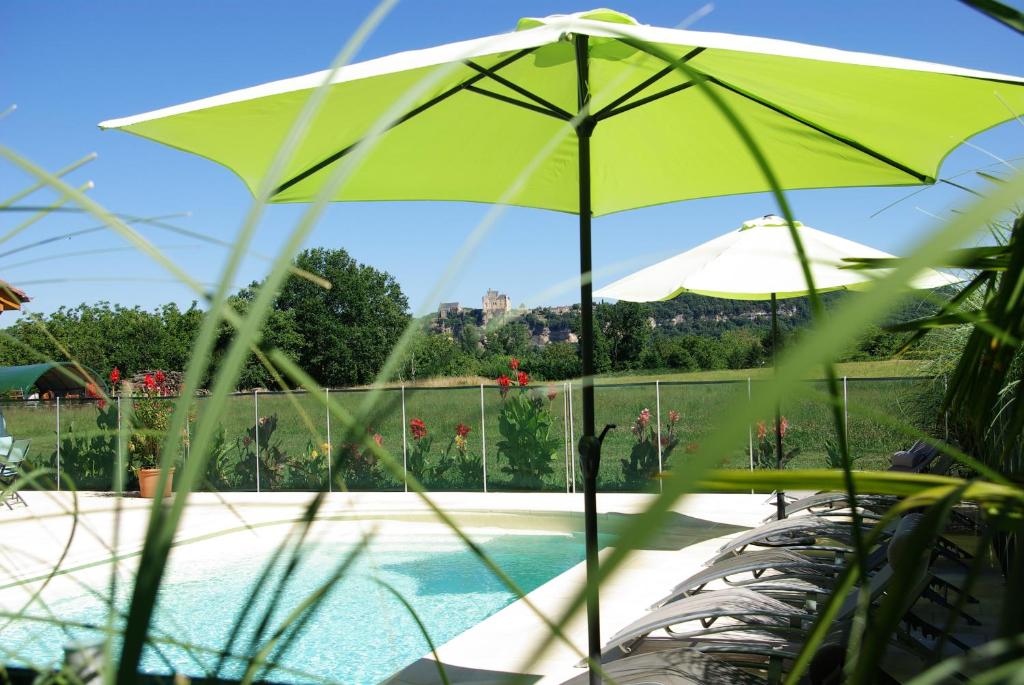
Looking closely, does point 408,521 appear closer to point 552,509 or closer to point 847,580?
point 552,509

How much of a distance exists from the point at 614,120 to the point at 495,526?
22.6 ft

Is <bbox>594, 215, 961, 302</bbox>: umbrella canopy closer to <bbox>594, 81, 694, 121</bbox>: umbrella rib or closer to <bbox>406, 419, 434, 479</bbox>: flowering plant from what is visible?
<bbox>594, 81, 694, 121</bbox>: umbrella rib

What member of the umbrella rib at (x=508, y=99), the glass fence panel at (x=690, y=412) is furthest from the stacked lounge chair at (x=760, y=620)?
the glass fence panel at (x=690, y=412)

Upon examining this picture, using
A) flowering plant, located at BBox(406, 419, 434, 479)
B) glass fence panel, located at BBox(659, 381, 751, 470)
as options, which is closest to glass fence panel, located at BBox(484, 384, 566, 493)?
flowering plant, located at BBox(406, 419, 434, 479)

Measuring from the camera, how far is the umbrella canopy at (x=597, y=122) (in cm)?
306

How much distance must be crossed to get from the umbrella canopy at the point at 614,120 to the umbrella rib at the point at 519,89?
0.04 ft

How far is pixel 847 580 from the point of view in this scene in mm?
395

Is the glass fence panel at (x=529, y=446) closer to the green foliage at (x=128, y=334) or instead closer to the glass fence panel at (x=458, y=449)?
the glass fence panel at (x=458, y=449)

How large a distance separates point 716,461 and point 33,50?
41.6 m

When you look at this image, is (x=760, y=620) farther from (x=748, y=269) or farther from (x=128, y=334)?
(x=128, y=334)

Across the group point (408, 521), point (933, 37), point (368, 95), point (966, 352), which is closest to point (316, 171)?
point (368, 95)

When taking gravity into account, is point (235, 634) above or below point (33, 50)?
below

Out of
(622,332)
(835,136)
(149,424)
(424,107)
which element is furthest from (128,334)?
(835,136)

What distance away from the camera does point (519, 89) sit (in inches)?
150
